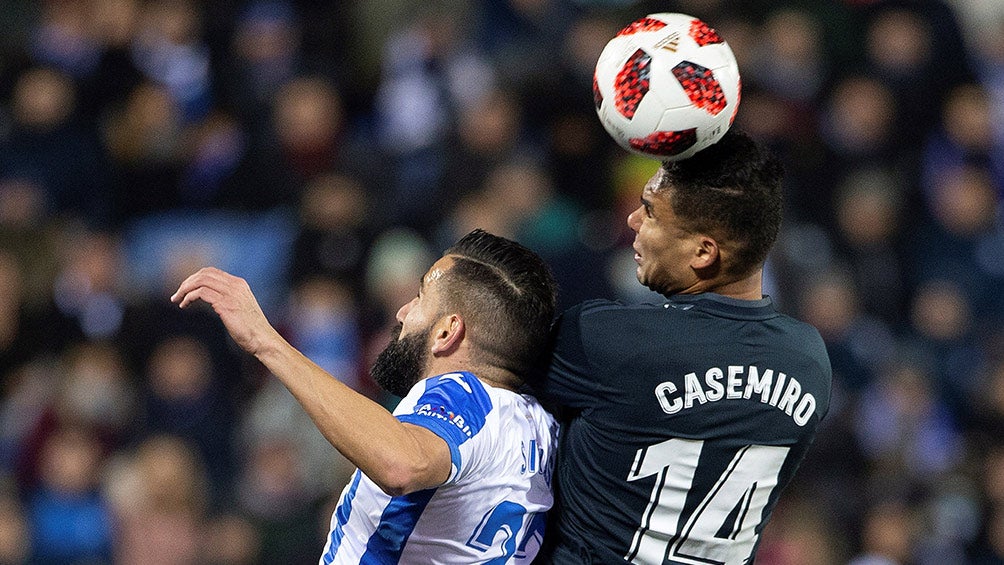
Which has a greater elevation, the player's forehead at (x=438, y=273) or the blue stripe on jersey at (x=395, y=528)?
the player's forehead at (x=438, y=273)

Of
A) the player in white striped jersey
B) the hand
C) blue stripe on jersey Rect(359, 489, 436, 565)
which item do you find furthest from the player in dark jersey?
the hand

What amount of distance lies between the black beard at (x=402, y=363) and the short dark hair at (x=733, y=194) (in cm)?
78

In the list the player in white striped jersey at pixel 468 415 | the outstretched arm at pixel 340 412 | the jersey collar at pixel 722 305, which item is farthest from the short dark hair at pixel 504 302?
the outstretched arm at pixel 340 412

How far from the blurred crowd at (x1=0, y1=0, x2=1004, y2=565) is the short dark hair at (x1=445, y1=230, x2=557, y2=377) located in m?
4.30

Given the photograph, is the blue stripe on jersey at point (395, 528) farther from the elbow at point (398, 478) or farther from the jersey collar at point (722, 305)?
the jersey collar at point (722, 305)

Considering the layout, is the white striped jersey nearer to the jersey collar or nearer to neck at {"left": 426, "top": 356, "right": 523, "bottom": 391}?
neck at {"left": 426, "top": 356, "right": 523, "bottom": 391}

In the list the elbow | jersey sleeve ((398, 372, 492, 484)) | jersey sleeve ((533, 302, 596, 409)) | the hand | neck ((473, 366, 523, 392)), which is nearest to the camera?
the elbow

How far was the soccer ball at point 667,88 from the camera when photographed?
11.0 ft

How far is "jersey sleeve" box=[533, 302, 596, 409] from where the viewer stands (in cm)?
343

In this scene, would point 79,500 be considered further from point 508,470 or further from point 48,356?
point 508,470

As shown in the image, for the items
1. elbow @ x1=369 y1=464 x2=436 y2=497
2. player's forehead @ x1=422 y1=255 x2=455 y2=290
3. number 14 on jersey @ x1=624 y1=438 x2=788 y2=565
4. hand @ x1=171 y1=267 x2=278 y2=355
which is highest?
hand @ x1=171 y1=267 x2=278 y2=355

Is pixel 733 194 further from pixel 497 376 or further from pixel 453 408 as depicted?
pixel 453 408

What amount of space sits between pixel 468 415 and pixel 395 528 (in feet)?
1.23

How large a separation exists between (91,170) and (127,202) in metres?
0.34
